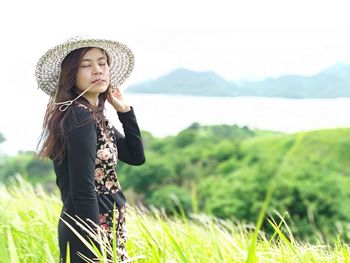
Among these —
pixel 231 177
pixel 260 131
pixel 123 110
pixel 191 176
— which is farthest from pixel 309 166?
pixel 260 131

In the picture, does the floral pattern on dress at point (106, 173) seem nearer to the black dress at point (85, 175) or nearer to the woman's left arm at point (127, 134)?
the black dress at point (85, 175)

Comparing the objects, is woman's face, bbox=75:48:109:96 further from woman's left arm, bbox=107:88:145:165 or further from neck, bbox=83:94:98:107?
woman's left arm, bbox=107:88:145:165

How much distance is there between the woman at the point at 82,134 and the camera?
192cm

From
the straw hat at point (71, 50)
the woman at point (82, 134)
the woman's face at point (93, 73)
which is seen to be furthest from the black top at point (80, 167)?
the straw hat at point (71, 50)

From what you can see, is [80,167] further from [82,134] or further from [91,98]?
[91,98]

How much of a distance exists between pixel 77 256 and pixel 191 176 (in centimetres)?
3380

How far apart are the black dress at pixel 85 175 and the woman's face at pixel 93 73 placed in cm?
10

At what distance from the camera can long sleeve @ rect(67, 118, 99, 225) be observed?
190 centimetres

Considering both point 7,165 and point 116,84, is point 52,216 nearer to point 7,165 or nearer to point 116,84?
point 116,84

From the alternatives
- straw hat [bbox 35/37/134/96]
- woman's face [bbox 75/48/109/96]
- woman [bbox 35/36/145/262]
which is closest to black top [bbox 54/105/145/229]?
woman [bbox 35/36/145/262]

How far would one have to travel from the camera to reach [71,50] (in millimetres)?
2109

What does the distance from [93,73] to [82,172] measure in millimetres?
393

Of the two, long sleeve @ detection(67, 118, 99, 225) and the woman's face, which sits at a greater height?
the woman's face

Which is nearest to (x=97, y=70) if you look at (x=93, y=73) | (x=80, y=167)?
(x=93, y=73)
